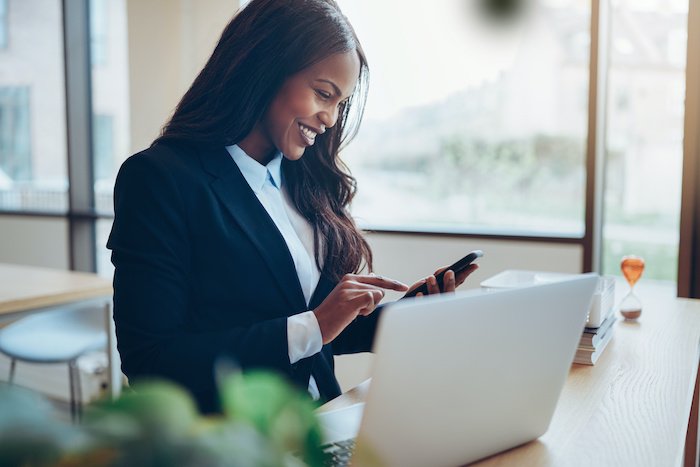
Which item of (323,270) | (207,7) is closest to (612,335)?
(323,270)

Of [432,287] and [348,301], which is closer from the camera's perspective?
[348,301]

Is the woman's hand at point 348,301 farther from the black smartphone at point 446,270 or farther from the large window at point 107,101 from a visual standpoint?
the large window at point 107,101

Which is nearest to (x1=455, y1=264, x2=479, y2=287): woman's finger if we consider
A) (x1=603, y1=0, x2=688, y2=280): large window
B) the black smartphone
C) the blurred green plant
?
the black smartphone

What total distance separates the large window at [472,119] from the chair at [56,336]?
1226mm

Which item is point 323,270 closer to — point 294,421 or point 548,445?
point 548,445

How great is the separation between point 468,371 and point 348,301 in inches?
18.3

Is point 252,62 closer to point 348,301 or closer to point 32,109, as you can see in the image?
point 348,301

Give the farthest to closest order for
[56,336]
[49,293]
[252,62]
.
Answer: [56,336]
[49,293]
[252,62]

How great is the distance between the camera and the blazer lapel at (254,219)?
4.39 ft

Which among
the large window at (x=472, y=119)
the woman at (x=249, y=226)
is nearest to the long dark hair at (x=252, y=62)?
the woman at (x=249, y=226)

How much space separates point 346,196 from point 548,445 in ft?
2.88

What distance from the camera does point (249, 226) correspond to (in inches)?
52.9

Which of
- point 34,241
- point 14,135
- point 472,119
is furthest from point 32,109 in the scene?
point 472,119

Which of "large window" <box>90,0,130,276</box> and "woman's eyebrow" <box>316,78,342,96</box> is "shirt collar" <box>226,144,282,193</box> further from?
"large window" <box>90,0,130,276</box>
